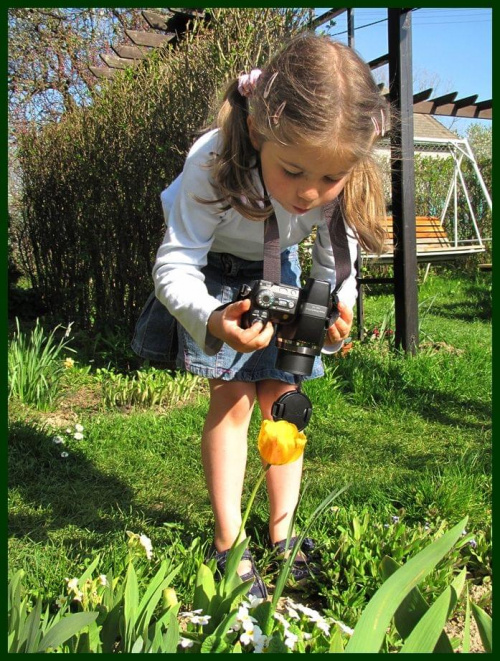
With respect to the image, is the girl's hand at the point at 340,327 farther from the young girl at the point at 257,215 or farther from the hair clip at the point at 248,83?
the hair clip at the point at 248,83

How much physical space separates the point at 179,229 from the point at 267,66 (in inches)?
18.8

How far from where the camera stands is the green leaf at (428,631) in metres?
0.97

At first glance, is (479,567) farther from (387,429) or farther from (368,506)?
(387,429)

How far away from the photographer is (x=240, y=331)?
140 cm

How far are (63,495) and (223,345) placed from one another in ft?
3.56

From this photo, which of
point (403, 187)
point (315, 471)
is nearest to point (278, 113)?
point (315, 471)

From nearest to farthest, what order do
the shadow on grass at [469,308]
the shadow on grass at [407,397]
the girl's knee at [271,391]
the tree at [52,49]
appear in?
the girl's knee at [271,391] < the shadow on grass at [407,397] < the shadow on grass at [469,308] < the tree at [52,49]

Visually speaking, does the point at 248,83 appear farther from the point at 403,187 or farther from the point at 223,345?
the point at 403,187

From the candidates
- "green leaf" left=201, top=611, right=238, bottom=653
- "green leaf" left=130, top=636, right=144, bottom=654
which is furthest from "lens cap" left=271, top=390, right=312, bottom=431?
"green leaf" left=130, top=636, right=144, bottom=654

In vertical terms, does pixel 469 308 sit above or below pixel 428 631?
above

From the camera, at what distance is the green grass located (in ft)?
5.92

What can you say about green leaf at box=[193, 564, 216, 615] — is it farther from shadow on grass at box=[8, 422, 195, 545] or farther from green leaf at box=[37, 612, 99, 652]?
shadow on grass at box=[8, 422, 195, 545]

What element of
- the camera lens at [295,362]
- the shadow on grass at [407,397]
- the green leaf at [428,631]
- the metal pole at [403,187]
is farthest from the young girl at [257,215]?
the metal pole at [403,187]

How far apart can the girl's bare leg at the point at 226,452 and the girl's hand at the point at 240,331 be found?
0.42 meters
